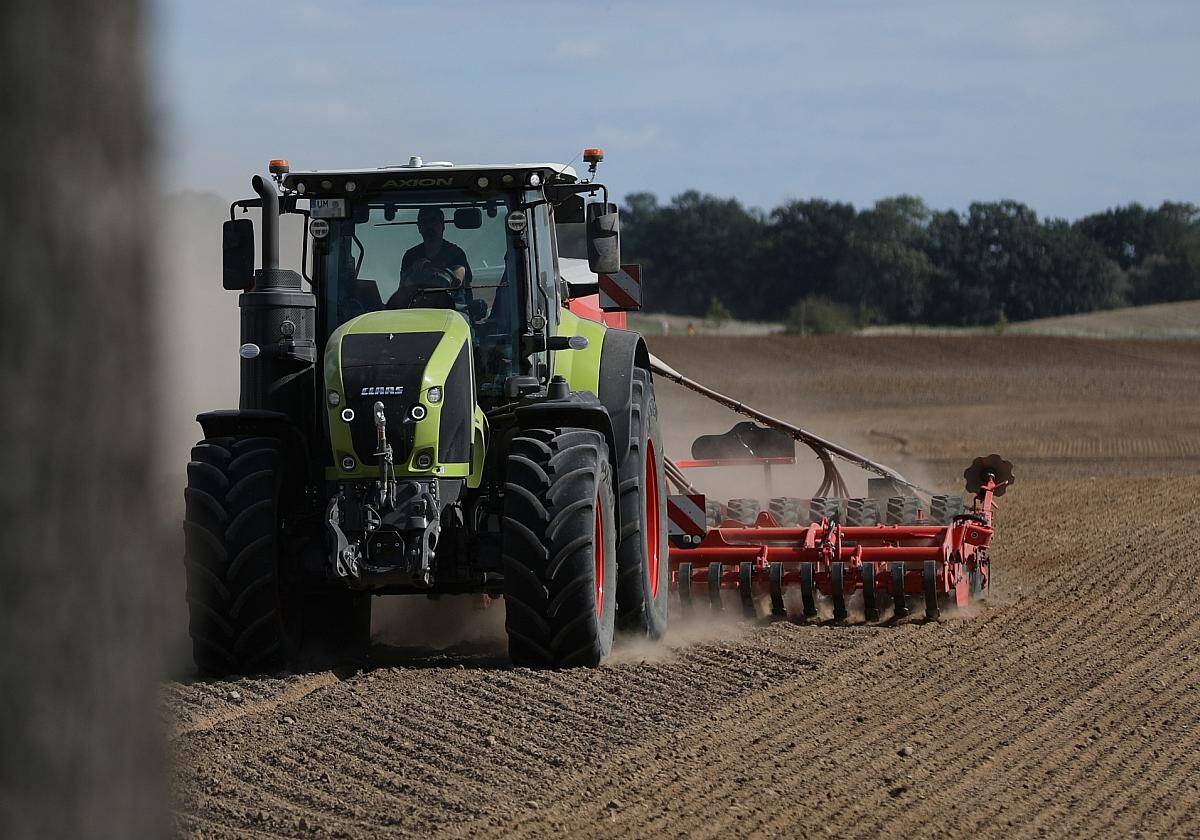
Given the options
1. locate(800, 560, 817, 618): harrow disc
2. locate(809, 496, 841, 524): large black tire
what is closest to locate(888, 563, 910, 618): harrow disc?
locate(800, 560, 817, 618): harrow disc

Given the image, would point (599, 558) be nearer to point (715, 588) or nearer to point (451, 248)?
point (451, 248)

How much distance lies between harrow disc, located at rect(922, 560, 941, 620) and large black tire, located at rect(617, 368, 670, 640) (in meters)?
1.53

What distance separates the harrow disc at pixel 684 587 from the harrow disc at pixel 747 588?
301mm

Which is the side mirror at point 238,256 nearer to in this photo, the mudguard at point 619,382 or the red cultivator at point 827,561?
the mudguard at point 619,382

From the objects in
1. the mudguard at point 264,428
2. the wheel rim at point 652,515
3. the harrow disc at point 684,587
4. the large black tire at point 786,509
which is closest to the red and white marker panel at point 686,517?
the harrow disc at point 684,587

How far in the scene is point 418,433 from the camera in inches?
274

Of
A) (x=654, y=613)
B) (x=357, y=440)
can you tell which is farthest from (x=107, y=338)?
(x=654, y=613)

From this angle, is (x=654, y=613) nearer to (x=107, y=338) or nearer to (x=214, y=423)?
(x=214, y=423)

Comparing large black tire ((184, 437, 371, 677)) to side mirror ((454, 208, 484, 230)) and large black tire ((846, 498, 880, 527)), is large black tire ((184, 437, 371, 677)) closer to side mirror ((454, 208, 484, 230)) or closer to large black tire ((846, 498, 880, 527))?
side mirror ((454, 208, 484, 230))

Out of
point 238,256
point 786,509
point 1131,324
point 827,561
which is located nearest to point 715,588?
point 827,561

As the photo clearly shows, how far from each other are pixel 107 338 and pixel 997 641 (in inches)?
285

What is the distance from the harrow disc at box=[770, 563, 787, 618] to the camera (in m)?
9.27

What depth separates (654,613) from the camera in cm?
840

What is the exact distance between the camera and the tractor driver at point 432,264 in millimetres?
7699
